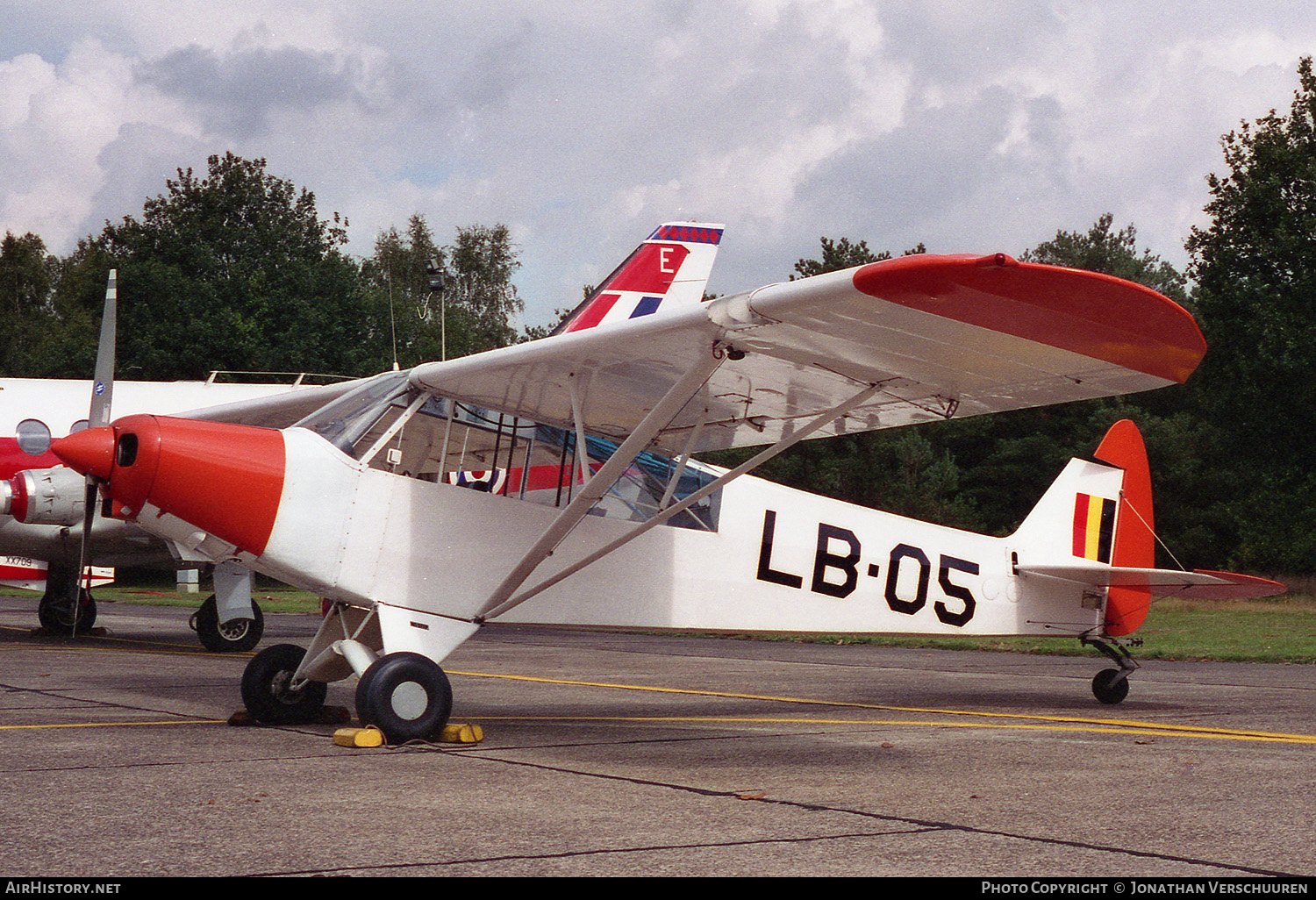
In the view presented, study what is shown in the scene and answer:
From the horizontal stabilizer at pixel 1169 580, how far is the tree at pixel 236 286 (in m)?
42.2

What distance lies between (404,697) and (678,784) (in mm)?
1993

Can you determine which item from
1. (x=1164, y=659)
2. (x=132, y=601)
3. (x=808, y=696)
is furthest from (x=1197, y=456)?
(x=808, y=696)

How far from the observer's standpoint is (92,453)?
702 cm

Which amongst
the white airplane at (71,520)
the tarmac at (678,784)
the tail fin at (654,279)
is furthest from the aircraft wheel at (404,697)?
the tail fin at (654,279)

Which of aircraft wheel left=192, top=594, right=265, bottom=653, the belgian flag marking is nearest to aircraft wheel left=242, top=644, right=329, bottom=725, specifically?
the belgian flag marking

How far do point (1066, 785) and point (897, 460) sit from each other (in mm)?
35244

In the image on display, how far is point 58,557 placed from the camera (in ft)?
54.9

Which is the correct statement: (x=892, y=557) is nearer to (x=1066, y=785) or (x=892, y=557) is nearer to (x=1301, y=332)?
(x=1066, y=785)

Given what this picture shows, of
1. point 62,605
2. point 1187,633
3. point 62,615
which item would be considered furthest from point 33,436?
point 1187,633

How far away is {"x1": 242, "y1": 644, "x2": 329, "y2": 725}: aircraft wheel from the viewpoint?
8094 mm

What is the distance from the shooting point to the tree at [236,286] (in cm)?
4753

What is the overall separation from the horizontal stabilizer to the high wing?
2429 mm

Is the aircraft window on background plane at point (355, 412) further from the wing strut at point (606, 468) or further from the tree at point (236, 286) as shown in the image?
the tree at point (236, 286)

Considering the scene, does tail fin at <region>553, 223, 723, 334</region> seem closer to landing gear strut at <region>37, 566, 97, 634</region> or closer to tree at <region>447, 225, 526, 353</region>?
landing gear strut at <region>37, 566, 97, 634</region>
